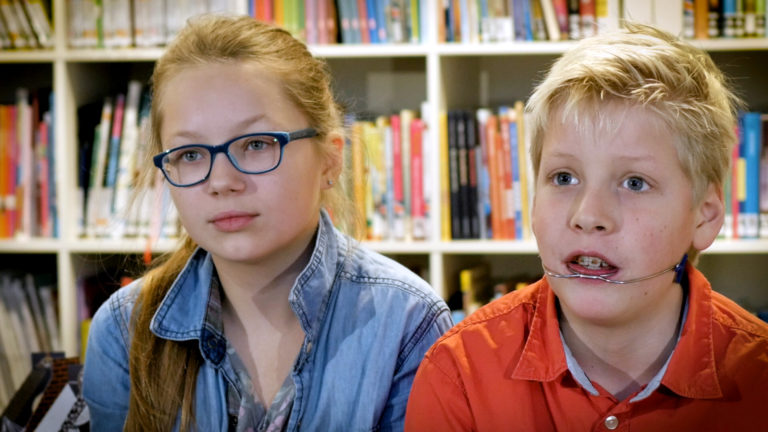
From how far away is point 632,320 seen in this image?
38.6 inches

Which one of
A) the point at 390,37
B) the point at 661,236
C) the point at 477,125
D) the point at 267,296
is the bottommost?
the point at 267,296

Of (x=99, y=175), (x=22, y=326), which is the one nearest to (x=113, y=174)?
(x=99, y=175)

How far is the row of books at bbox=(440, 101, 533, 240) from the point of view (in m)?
2.11

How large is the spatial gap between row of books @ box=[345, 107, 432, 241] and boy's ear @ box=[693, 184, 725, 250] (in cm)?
119

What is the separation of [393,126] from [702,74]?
1242mm

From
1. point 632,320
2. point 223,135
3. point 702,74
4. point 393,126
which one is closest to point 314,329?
point 223,135

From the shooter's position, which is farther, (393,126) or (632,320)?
(393,126)

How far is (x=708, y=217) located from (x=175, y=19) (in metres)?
1.65

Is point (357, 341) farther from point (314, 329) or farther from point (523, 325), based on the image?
point (523, 325)

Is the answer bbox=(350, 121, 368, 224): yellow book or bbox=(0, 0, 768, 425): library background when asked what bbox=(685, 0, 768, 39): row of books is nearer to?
bbox=(0, 0, 768, 425): library background

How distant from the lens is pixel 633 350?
100cm

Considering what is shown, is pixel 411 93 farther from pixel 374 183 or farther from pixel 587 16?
pixel 587 16

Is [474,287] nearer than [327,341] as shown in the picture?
No

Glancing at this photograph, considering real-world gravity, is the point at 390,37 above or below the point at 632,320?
above
